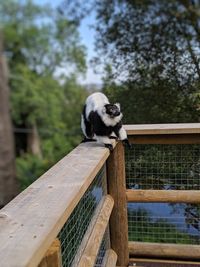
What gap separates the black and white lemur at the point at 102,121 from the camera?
259 cm

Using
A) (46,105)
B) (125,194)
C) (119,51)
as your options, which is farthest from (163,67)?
(46,105)

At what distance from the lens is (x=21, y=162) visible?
48.5ft

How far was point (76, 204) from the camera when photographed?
1.33 meters

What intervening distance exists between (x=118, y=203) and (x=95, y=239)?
77cm

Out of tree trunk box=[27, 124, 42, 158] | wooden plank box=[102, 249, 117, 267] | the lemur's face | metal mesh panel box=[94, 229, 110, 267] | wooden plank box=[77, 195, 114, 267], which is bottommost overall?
tree trunk box=[27, 124, 42, 158]

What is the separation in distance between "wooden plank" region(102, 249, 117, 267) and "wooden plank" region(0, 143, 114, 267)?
0.73 m

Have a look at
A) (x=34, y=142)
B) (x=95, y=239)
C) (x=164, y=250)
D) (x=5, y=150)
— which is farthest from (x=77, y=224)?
(x=34, y=142)

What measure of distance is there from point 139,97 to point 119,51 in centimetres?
68

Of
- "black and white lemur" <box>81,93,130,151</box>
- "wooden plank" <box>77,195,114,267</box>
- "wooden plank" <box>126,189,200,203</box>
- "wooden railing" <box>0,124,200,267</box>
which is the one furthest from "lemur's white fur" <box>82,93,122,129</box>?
"wooden plank" <box>77,195,114,267</box>

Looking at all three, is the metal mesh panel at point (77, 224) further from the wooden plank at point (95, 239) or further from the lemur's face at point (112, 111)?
the lemur's face at point (112, 111)

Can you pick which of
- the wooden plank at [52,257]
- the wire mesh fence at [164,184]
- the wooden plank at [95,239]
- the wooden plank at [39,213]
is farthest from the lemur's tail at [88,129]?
the wooden plank at [52,257]

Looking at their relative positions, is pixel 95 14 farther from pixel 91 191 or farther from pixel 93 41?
pixel 91 191

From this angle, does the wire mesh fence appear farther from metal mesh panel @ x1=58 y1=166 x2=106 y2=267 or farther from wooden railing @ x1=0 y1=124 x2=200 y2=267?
metal mesh panel @ x1=58 y1=166 x2=106 y2=267

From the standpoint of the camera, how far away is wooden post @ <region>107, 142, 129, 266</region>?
2521mm
